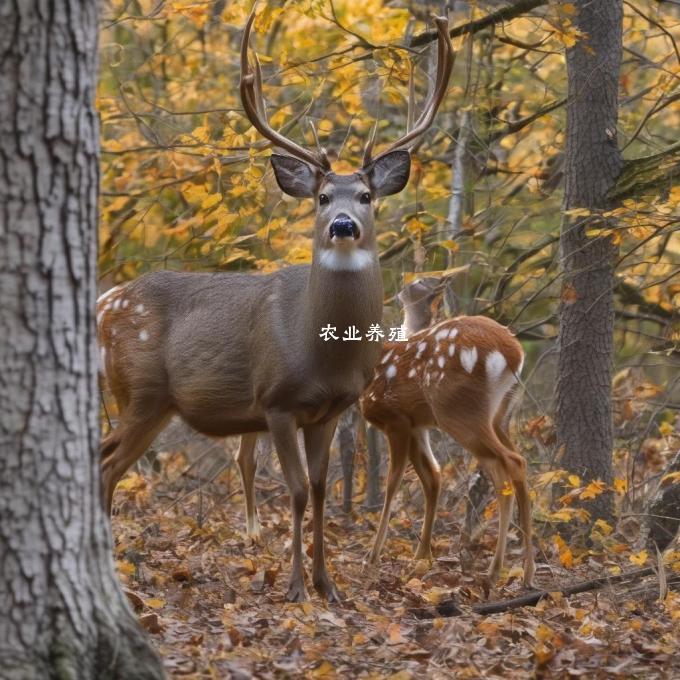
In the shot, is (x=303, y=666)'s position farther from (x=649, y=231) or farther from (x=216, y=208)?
(x=216, y=208)

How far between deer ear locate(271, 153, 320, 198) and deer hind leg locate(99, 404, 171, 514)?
1.59 metres

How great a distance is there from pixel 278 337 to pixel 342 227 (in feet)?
2.73

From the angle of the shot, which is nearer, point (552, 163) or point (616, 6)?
point (616, 6)

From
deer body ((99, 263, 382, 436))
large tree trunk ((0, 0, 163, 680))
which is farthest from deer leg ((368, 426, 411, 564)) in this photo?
large tree trunk ((0, 0, 163, 680))

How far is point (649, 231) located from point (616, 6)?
165 cm

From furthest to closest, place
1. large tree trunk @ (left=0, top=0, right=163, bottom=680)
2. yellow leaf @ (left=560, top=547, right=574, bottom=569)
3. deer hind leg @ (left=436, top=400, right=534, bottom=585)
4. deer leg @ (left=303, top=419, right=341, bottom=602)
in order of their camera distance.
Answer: deer hind leg @ (left=436, top=400, right=534, bottom=585) < yellow leaf @ (left=560, top=547, right=574, bottom=569) < deer leg @ (left=303, top=419, right=341, bottom=602) < large tree trunk @ (left=0, top=0, right=163, bottom=680)

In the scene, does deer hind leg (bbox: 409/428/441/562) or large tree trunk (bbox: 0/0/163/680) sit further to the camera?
deer hind leg (bbox: 409/428/441/562)

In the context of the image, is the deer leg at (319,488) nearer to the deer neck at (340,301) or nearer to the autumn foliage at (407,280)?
the autumn foliage at (407,280)

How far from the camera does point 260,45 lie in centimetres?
1362

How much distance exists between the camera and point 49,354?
12.5ft

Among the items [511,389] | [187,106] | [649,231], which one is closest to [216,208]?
[511,389]

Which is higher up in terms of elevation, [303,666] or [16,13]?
[16,13]

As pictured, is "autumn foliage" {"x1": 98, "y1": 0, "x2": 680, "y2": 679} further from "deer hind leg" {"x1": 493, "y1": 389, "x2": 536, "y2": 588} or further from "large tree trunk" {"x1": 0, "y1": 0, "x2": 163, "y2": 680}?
"large tree trunk" {"x1": 0, "y1": 0, "x2": 163, "y2": 680}

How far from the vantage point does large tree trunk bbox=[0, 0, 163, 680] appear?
3.73 m
